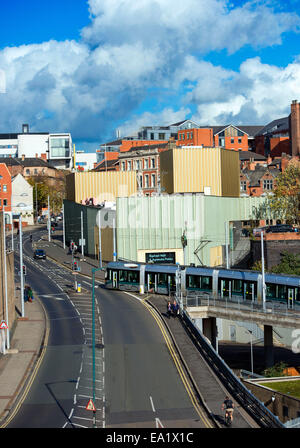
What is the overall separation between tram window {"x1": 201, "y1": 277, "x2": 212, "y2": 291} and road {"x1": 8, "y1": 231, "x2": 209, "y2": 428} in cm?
621

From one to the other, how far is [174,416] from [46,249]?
79915mm

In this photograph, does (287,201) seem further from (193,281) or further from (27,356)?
(27,356)

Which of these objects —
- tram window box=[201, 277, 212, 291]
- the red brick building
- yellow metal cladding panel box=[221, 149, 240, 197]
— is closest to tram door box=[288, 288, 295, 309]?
tram window box=[201, 277, 212, 291]

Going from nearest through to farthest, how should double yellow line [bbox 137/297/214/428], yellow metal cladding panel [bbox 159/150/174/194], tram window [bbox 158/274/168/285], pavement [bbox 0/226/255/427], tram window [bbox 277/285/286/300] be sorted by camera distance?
1. double yellow line [bbox 137/297/214/428]
2. pavement [bbox 0/226/255/427]
3. tram window [bbox 277/285/286/300]
4. tram window [bbox 158/274/168/285]
5. yellow metal cladding panel [bbox 159/150/174/194]

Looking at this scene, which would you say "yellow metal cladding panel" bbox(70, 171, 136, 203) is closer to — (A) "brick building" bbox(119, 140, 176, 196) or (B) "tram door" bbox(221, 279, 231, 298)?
(A) "brick building" bbox(119, 140, 176, 196)

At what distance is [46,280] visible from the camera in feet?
275

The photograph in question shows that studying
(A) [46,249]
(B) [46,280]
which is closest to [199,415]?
(B) [46,280]

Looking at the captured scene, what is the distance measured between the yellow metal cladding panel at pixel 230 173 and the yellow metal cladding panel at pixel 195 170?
2.27 metres

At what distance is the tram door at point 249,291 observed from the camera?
6000cm

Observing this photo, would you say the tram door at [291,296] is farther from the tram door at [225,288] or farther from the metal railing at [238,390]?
the metal railing at [238,390]

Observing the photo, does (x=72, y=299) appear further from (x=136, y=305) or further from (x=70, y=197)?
(x=70, y=197)

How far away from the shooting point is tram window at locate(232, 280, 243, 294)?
6113 cm

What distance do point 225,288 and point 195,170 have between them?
4904 cm

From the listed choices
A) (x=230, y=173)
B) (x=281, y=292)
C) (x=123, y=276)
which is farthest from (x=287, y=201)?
(x=281, y=292)
